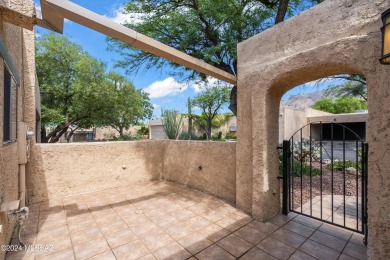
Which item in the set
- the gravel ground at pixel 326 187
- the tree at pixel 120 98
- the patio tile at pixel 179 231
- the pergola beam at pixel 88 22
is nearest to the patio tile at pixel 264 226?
the patio tile at pixel 179 231

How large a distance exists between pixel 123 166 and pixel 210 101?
1546 centimetres

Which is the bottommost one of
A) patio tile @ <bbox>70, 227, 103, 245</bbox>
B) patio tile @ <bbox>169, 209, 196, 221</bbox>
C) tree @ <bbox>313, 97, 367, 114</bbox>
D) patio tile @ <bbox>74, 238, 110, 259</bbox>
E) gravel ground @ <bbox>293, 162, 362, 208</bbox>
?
gravel ground @ <bbox>293, 162, 362, 208</bbox>

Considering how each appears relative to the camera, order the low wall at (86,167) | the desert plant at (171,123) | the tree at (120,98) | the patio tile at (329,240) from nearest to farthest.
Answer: the patio tile at (329,240) < the low wall at (86,167) < the desert plant at (171,123) < the tree at (120,98)

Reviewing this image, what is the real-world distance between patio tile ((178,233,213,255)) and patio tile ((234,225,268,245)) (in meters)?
0.53

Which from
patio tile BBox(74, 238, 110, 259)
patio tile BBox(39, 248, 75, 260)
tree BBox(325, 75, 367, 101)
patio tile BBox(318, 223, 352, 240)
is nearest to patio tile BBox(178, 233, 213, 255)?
patio tile BBox(74, 238, 110, 259)

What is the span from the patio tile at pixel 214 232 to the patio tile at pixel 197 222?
0.09 metres

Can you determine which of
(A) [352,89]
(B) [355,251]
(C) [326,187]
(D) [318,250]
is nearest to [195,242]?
(D) [318,250]

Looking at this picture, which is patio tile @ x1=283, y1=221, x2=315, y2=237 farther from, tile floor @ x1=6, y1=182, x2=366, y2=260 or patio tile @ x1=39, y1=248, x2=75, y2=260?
patio tile @ x1=39, y1=248, x2=75, y2=260

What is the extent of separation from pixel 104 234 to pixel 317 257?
114 inches

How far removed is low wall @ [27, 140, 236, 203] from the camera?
400 cm

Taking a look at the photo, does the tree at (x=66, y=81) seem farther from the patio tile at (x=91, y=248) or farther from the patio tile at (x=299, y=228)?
the patio tile at (x=299, y=228)

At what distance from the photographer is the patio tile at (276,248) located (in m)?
2.38

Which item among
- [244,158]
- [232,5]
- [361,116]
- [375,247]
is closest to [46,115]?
[232,5]

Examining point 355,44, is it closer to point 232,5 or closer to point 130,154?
point 130,154
